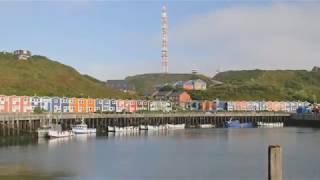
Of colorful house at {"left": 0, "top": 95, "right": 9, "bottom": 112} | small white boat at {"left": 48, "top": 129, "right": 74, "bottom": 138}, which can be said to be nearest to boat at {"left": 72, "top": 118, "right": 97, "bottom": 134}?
small white boat at {"left": 48, "top": 129, "right": 74, "bottom": 138}

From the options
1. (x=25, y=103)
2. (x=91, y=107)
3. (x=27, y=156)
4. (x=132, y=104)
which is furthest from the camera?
(x=132, y=104)

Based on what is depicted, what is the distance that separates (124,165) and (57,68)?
141 meters

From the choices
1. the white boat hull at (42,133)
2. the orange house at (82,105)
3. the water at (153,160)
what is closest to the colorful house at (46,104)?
the orange house at (82,105)

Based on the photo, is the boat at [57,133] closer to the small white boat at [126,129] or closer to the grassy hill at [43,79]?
the small white boat at [126,129]

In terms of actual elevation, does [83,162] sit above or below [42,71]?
below

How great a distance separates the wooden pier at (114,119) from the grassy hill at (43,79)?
1209 inches

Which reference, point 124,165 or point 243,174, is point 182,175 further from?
point 124,165

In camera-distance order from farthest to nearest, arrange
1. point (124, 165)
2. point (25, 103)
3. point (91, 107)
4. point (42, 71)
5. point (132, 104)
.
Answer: point (42, 71) → point (132, 104) → point (91, 107) → point (25, 103) → point (124, 165)

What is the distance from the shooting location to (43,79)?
165750mm

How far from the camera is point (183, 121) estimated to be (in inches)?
5079

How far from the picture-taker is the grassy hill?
148500 millimetres

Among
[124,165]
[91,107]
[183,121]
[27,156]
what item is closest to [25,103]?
[91,107]

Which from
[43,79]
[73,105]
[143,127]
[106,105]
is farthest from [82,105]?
[43,79]

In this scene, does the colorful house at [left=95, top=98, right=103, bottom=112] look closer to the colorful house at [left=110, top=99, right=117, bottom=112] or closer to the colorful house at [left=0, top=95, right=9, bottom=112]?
the colorful house at [left=110, top=99, right=117, bottom=112]
